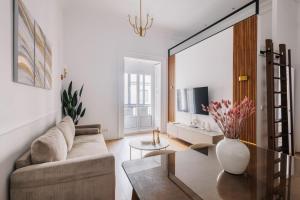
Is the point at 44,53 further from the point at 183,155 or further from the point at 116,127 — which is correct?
the point at 116,127

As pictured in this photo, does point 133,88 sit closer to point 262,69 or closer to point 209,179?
point 262,69

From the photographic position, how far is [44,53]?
7.26 ft

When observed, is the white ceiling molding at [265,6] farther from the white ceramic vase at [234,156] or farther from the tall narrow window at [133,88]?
the tall narrow window at [133,88]

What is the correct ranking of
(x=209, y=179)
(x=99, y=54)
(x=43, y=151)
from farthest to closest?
(x=99, y=54) < (x=43, y=151) < (x=209, y=179)

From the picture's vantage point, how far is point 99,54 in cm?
439

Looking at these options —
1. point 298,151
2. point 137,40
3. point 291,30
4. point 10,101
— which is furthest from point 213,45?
point 10,101

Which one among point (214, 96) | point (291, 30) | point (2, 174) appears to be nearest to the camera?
point (2, 174)

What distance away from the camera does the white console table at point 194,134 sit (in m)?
3.27

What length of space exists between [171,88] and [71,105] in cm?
305

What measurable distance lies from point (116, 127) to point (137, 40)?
2723mm

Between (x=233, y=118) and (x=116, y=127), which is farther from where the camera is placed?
(x=116, y=127)

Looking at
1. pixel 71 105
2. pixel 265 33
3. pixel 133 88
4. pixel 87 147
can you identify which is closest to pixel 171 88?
pixel 133 88

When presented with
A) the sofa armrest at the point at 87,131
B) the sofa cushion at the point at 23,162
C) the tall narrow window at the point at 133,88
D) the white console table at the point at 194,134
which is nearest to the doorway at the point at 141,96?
the tall narrow window at the point at 133,88

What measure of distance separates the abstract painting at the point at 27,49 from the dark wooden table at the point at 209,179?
1.31 meters
